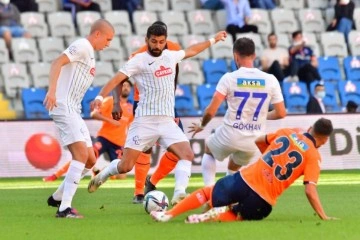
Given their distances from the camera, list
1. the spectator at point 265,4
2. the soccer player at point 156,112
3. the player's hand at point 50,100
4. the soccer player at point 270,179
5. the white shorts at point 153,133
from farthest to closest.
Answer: the spectator at point 265,4 < the white shorts at point 153,133 < the soccer player at point 156,112 < the player's hand at point 50,100 < the soccer player at point 270,179

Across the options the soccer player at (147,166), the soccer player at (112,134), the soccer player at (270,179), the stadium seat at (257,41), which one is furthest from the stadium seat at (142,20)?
the soccer player at (270,179)

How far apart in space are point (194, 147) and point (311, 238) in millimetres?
12123

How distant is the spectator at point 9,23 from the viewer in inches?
1037

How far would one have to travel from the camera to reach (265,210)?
12.6 metres

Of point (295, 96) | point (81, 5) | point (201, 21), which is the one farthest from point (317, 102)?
point (81, 5)

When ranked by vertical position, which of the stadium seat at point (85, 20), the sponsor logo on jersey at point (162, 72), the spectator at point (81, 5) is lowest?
the stadium seat at point (85, 20)

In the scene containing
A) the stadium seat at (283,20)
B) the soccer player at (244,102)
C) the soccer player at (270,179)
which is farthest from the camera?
the stadium seat at (283,20)

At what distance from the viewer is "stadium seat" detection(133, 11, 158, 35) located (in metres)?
27.5

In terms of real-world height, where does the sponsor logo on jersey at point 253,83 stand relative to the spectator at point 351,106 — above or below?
above

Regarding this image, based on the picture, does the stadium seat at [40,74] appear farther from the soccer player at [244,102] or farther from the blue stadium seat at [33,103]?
the soccer player at [244,102]

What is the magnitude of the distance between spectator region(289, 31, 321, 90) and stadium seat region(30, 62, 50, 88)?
5.41 metres

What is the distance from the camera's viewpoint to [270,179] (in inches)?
488

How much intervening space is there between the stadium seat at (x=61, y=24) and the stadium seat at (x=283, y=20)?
4.87 m

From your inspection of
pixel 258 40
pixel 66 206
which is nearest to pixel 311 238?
pixel 66 206
